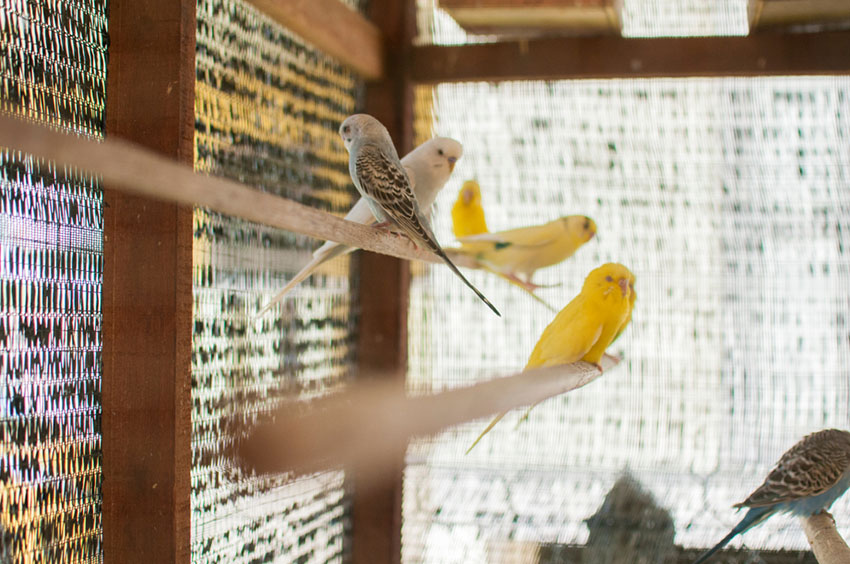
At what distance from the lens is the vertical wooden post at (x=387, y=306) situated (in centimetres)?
136

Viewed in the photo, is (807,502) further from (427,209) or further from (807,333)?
(427,209)

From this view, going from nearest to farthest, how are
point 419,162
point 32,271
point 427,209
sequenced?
point 32,271 < point 419,162 < point 427,209

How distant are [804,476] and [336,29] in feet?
3.11

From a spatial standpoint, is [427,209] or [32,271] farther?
[427,209]

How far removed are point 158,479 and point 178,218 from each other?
247 millimetres

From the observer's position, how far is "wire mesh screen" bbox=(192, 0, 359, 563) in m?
0.90

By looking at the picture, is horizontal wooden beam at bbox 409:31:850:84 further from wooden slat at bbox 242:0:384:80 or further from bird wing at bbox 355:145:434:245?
bird wing at bbox 355:145:434:245

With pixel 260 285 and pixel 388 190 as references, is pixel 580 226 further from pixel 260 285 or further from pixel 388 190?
pixel 260 285

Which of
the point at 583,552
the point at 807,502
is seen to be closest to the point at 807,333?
the point at 807,502

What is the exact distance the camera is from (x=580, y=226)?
4.18 ft

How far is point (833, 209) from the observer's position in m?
1.32

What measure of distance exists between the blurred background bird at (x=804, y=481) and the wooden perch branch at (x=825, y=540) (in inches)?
0.9

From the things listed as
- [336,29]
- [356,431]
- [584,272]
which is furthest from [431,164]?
[356,431]

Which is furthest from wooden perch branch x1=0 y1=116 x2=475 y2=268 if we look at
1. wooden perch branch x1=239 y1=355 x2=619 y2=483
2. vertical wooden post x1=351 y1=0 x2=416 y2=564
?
vertical wooden post x1=351 y1=0 x2=416 y2=564
